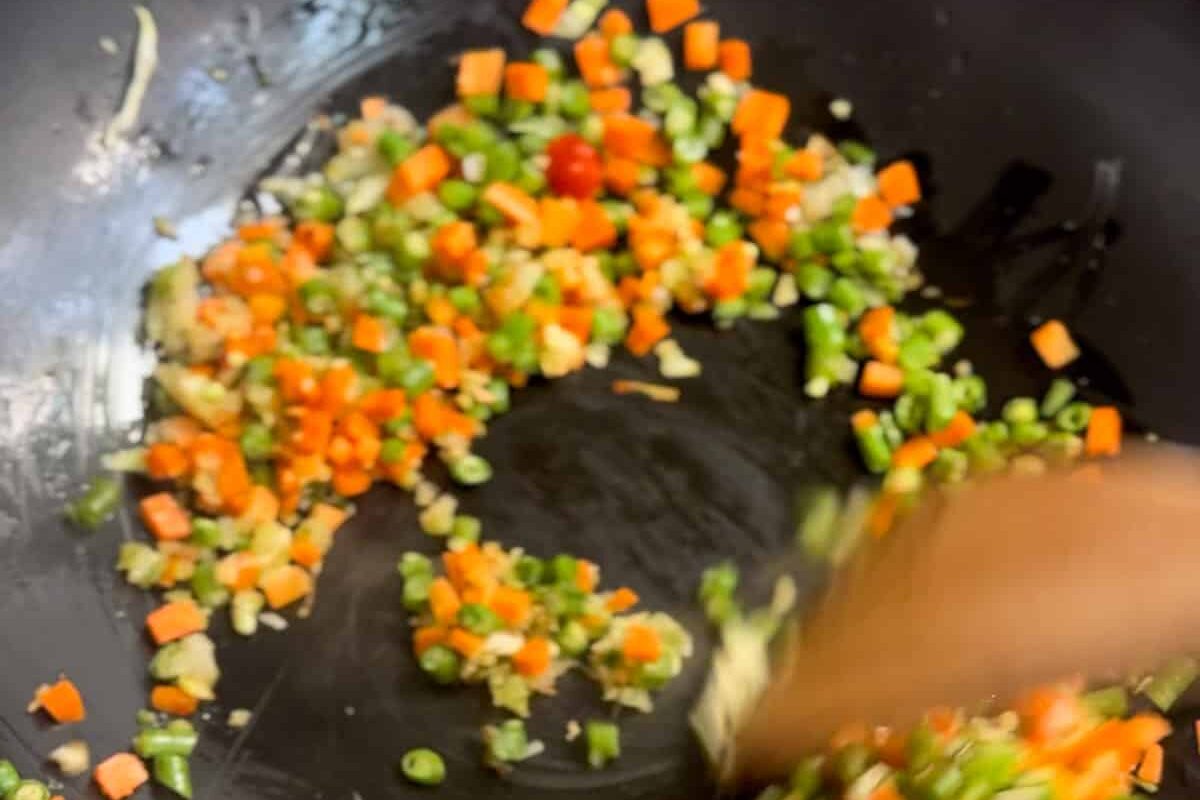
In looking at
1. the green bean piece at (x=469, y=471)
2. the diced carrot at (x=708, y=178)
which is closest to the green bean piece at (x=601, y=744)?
the green bean piece at (x=469, y=471)

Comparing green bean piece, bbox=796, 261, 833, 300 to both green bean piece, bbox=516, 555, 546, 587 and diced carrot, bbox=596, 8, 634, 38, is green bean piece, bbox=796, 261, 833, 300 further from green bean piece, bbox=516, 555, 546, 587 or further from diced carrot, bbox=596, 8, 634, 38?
green bean piece, bbox=516, 555, 546, 587

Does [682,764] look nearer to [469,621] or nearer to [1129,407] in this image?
[469,621]

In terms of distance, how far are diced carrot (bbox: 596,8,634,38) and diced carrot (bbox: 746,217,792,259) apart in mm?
372

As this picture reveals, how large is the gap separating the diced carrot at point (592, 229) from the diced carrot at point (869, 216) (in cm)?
38

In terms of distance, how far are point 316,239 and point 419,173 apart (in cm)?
18

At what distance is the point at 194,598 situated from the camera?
1.63 metres

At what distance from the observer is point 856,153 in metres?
1.92

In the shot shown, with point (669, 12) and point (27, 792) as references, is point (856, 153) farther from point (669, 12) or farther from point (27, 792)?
point (27, 792)

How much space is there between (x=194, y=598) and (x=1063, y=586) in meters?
1.10

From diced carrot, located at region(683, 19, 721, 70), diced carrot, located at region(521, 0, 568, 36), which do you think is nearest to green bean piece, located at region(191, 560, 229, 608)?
diced carrot, located at region(521, 0, 568, 36)

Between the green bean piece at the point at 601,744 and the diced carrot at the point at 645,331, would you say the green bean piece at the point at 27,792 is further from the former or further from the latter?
the diced carrot at the point at 645,331

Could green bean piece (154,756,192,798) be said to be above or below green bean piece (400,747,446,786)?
above

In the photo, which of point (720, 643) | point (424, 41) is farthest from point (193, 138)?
point (720, 643)

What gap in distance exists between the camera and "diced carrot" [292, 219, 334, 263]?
180 centimetres
